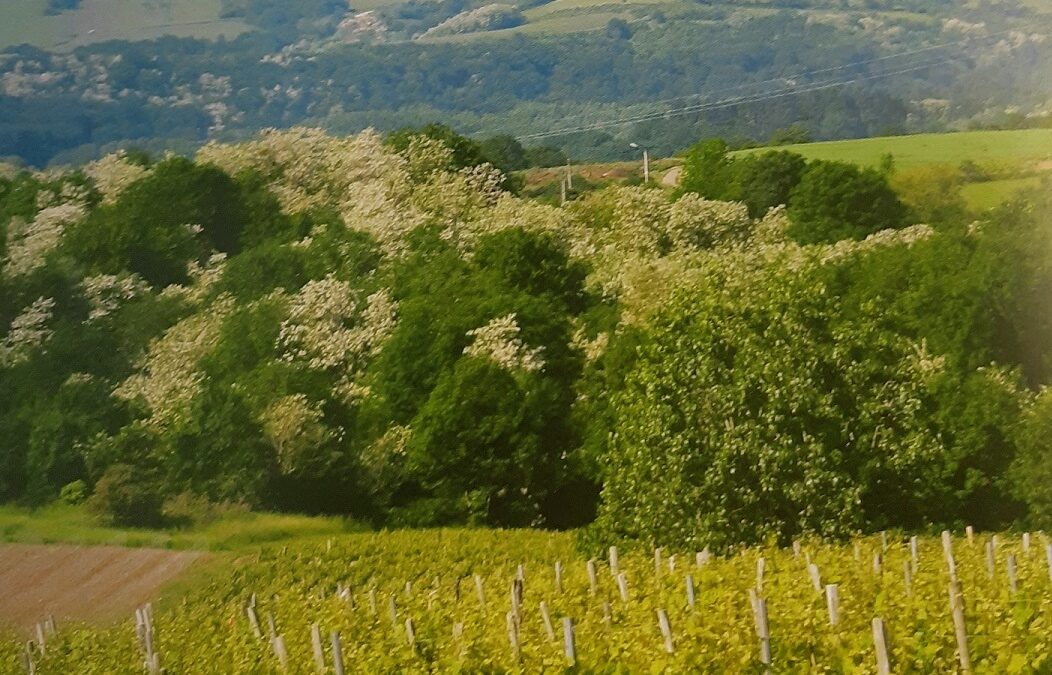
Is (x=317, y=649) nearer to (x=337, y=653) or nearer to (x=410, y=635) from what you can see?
(x=337, y=653)

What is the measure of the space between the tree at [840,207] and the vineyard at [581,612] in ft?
4.17

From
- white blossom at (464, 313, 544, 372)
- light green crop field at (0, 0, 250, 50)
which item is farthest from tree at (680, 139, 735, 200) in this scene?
light green crop field at (0, 0, 250, 50)

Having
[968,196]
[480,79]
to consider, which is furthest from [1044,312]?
[480,79]

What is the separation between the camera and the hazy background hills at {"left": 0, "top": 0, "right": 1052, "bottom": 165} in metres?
5.36

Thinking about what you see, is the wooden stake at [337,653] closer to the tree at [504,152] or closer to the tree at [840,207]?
A: the tree at [504,152]

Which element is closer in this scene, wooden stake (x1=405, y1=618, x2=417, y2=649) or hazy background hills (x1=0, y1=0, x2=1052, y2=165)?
wooden stake (x1=405, y1=618, x2=417, y2=649)

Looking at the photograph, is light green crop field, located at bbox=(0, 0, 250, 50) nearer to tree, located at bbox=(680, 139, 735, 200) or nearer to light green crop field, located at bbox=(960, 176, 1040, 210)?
tree, located at bbox=(680, 139, 735, 200)

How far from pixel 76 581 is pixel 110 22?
7.18 feet

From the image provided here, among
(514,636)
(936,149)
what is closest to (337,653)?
(514,636)

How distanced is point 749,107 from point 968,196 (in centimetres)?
99

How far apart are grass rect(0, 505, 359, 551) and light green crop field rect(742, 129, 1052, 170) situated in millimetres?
2425

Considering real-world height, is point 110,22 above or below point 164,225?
above

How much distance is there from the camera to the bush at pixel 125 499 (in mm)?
4863

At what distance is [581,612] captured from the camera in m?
4.72
